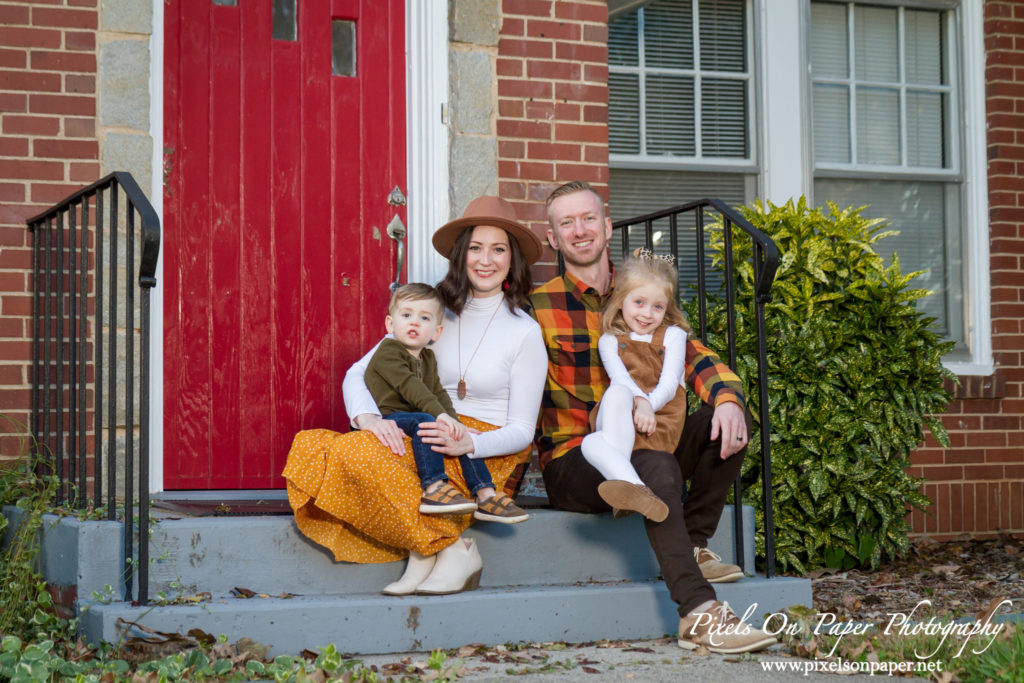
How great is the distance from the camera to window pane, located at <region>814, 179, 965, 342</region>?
607cm

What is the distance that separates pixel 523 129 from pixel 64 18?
6.07ft

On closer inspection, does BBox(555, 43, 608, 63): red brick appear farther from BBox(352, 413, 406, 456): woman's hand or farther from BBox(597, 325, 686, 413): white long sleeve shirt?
BBox(352, 413, 406, 456): woman's hand

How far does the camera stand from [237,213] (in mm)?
4320

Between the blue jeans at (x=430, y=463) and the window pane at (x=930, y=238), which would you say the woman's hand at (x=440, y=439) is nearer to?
the blue jeans at (x=430, y=463)

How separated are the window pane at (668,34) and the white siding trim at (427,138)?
61.1 inches

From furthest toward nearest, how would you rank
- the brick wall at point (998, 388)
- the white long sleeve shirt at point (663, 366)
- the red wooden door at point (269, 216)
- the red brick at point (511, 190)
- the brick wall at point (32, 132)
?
the brick wall at point (998, 388) < the red brick at point (511, 190) < the red wooden door at point (269, 216) < the brick wall at point (32, 132) < the white long sleeve shirt at point (663, 366)

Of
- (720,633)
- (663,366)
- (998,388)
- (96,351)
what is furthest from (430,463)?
(998,388)

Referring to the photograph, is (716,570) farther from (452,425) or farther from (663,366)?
(452,425)

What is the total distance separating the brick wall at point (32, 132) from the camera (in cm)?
398

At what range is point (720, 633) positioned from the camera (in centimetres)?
312

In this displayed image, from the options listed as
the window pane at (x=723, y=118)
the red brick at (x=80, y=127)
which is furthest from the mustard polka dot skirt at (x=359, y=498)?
the window pane at (x=723, y=118)

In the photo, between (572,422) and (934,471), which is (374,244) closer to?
(572,422)

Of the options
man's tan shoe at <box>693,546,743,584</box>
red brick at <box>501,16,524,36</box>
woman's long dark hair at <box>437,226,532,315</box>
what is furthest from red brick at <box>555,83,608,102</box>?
man's tan shoe at <box>693,546,743,584</box>

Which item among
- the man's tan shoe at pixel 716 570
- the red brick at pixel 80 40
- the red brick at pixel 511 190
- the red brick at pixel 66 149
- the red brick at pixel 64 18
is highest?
the red brick at pixel 64 18
